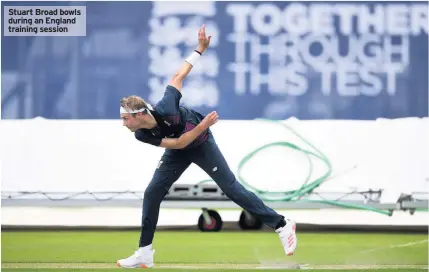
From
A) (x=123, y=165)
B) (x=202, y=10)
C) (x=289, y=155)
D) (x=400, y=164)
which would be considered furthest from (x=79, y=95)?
(x=400, y=164)

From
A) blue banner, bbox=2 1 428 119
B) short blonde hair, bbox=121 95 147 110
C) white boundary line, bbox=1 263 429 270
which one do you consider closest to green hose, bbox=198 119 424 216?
blue banner, bbox=2 1 428 119

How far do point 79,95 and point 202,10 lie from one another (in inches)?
55.4

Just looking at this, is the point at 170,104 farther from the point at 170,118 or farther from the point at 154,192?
the point at 154,192

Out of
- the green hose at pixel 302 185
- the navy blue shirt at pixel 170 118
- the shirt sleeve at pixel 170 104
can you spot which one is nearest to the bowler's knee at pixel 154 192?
the navy blue shirt at pixel 170 118

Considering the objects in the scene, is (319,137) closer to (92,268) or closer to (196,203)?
(196,203)

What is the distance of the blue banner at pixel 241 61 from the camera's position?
9.49 meters

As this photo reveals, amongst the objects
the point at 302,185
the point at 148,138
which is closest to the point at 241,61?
the point at 302,185

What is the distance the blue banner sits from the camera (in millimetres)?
9492

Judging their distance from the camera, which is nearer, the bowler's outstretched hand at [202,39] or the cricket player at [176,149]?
the cricket player at [176,149]

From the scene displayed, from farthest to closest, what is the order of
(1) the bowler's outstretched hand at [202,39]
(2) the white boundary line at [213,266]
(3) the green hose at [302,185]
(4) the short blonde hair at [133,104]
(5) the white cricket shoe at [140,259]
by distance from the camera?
(3) the green hose at [302,185], (2) the white boundary line at [213,266], (5) the white cricket shoe at [140,259], (1) the bowler's outstretched hand at [202,39], (4) the short blonde hair at [133,104]

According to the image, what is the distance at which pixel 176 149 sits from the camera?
6441 millimetres

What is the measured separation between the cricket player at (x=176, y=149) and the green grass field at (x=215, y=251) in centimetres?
32

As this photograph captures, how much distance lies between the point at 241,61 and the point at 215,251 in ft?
7.54

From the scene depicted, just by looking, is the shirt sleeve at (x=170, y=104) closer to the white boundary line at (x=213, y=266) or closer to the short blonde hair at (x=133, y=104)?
the short blonde hair at (x=133, y=104)
